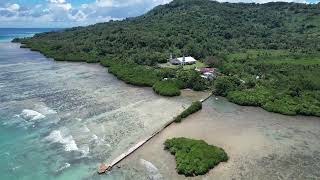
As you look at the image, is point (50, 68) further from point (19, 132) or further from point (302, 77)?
point (302, 77)

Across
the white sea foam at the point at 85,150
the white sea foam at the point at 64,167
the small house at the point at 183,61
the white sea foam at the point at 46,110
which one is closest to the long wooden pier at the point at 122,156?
the white sea foam at the point at 64,167

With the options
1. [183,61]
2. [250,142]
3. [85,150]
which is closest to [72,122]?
[85,150]

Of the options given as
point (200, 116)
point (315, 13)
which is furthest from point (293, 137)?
point (315, 13)

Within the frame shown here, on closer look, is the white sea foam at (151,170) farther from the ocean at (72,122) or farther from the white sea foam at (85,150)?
the white sea foam at (85,150)

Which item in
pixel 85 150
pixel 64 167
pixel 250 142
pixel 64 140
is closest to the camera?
pixel 64 167

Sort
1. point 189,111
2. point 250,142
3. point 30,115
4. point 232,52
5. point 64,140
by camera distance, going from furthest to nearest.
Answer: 1. point 232,52
2. point 189,111
3. point 30,115
4. point 250,142
5. point 64,140

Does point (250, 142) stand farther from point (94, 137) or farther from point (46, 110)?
point (46, 110)

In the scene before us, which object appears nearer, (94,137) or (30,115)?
(94,137)
